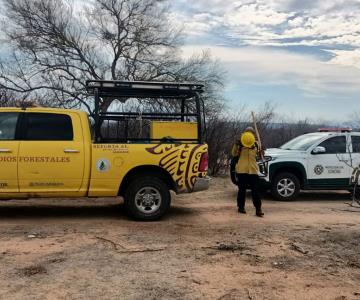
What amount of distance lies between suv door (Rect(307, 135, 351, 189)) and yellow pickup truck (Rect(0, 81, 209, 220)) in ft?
12.9

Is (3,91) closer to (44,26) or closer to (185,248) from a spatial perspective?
(44,26)

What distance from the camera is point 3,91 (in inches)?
905

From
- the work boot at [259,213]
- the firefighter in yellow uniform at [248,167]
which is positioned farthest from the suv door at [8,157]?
the work boot at [259,213]

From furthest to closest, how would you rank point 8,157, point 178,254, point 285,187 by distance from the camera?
1. point 285,187
2. point 8,157
3. point 178,254

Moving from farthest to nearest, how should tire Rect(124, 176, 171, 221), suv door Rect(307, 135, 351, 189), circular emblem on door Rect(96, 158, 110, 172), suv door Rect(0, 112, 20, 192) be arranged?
suv door Rect(307, 135, 351, 189), tire Rect(124, 176, 171, 221), circular emblem on door Rect(96, 158, 110, 172), suv door Rect(0, 112, 20, 192)

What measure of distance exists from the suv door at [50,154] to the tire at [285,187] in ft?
16.7

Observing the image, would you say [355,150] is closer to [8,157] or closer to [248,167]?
[248,167]

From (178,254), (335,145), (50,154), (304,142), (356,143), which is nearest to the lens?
(178,254)

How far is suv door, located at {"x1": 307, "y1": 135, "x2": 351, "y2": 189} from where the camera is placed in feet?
39.5

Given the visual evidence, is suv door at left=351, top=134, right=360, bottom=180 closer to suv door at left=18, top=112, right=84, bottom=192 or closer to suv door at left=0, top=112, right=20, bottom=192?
suv door at left=18, top=112, right=84, bottom=192

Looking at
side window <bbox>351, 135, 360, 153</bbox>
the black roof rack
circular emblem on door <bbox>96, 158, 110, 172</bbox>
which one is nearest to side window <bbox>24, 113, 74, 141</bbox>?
circular emblem on door <bbox>96, 158, 110, 172</bbox>

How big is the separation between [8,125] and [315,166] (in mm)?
7012

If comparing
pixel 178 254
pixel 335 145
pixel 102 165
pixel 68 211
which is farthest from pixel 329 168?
pixel 178 254

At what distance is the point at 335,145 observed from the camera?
482 inches
